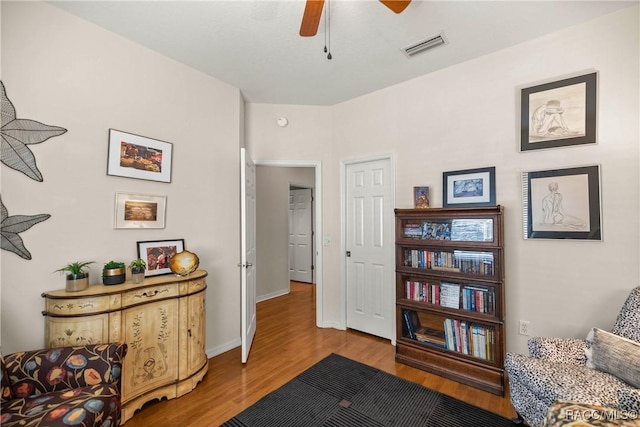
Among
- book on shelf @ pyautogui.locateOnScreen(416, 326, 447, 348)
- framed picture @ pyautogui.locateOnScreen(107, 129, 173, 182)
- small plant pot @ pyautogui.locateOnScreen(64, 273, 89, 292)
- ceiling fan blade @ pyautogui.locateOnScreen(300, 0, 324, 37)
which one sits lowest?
book on shelf @ pyautogui.locateOnScreen(416, 326, 447, 348)

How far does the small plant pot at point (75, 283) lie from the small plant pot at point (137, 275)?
0.27 meters

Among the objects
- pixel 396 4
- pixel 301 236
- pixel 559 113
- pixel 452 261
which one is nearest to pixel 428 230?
pixel 452 261

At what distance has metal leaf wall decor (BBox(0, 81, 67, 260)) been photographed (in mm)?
1752

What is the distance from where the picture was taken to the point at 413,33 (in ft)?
7.41

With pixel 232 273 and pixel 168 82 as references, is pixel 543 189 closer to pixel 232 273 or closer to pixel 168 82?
pixel 232 273

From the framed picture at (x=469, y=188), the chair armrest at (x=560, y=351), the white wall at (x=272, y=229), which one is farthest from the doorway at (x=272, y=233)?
the chair armrest at (x=560, y=351)

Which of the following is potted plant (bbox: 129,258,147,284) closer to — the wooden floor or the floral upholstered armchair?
the floral upholstered armchair

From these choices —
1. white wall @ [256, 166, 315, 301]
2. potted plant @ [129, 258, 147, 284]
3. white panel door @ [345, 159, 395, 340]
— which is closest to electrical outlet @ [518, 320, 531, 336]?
white panel door @ [345, 159, 395, 340]

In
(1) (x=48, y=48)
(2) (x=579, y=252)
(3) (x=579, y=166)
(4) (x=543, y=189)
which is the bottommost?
(2) (x=579, y=252)

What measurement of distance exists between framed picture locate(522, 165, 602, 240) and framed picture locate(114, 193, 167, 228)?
3188mm

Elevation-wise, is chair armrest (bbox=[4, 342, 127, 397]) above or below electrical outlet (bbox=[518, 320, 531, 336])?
above

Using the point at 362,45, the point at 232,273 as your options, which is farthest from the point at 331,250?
the point at 362,45

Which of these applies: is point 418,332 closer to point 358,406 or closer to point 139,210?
point 358,406

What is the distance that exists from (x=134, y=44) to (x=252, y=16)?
112 centimetres
